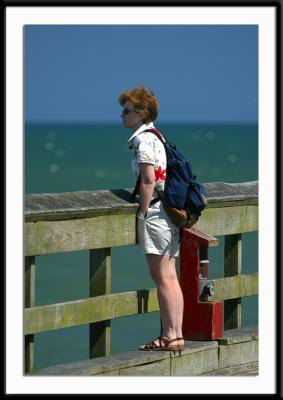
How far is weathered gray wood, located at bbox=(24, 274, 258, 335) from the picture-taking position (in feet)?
22.5

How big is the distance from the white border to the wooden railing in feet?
0.36

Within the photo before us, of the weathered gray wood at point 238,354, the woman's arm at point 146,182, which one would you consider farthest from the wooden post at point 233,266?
the woman's arm at point 146,182

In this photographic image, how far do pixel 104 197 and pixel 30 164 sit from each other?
53.0 metres

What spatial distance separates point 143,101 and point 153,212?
0.60 meters

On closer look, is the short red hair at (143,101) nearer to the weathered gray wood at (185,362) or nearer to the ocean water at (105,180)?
the weathered gray wood at (185,362)

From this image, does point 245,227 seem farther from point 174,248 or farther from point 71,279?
point 71,279

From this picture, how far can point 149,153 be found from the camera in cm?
701

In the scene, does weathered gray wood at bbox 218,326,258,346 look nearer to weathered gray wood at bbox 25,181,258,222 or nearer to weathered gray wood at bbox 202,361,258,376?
weathered gray wood at bbox 202,361,258,376

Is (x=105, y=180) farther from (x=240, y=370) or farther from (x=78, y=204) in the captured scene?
(x=78, y=204)

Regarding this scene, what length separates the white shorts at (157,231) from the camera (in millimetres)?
7086

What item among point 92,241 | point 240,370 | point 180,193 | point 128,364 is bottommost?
point 240,370

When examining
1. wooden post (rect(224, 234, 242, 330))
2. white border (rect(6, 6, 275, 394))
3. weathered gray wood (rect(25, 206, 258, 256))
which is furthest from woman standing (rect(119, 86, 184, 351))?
wooden post (rect(224, 234, 242, 330))

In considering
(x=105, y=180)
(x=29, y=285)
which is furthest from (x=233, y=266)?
(x=105, y=180)

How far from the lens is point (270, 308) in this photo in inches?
275
